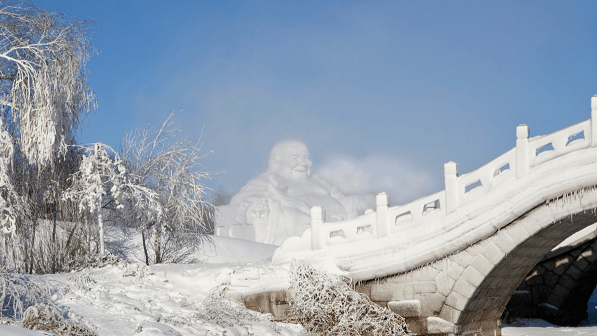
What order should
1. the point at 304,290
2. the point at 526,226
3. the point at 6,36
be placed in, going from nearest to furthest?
the point at 526,226, the point at 304,290, the point at 6,36

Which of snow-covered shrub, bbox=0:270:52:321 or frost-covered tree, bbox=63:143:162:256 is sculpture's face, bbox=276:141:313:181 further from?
snow-covered shrub, bbox=0:270:52:321

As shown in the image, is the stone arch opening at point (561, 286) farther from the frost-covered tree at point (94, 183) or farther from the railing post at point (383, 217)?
the frost-covered tree at point (94, 183)

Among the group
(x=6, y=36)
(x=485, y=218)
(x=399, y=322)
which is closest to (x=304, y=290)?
(x=399, y=322)

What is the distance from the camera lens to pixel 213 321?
7.77m

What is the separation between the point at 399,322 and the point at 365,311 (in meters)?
0.58

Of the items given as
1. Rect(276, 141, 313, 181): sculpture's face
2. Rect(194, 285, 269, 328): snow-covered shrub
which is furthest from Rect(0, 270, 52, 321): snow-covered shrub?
Rect(276, 141, 313, 181): sculpture's face

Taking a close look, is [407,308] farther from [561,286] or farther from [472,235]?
[561,286]

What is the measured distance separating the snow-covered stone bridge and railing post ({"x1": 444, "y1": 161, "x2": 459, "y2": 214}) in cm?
2

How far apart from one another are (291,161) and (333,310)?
576 inches

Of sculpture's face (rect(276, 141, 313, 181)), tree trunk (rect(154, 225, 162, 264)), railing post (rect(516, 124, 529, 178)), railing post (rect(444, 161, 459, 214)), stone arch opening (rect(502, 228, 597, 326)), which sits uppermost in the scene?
sculpture's face (rect(276, 141, 313, 181))

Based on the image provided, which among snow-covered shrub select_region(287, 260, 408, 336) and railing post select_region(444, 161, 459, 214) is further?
Answer: railing post select_region(444, 161, 459, 214)

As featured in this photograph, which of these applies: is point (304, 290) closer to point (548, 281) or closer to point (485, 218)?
point (485, 218)

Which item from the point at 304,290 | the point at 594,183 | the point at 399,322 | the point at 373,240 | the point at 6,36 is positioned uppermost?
the point at 6,36

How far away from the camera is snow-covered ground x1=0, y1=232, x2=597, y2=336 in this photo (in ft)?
22.7
